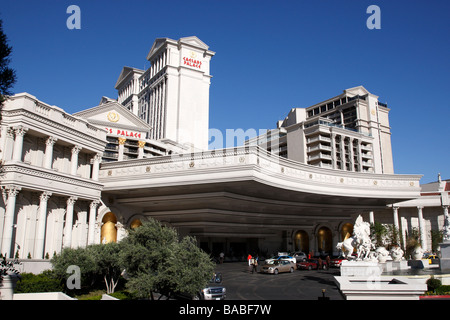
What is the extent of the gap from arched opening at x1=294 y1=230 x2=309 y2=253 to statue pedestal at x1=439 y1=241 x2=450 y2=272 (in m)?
33.9

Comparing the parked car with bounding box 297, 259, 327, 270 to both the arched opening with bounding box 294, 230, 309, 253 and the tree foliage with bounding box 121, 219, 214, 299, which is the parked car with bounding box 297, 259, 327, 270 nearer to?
the arched opening with bounding box 294, 230, 309, 253

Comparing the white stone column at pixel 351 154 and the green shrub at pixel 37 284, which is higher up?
the white stone column at pixel 351 154

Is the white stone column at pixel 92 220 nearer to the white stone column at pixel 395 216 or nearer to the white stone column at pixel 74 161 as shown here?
the white stone column at pixel 74 161

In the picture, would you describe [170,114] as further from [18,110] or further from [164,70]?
[18,110]

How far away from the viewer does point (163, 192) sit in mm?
38406

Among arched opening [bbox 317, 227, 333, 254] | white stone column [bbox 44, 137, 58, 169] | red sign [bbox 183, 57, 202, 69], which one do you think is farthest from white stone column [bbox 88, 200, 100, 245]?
red sign [bbox 183, 57, 202, 69]

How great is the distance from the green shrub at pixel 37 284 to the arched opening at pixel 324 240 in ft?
153

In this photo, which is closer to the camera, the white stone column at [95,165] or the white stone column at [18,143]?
the white stone column at [18,143]

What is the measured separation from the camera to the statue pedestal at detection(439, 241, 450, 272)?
25.1 metres

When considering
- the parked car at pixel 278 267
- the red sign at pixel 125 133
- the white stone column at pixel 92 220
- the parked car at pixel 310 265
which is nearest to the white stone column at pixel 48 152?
the white stone column at pixel 92 220

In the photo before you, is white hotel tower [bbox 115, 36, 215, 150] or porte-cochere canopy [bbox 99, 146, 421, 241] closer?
porte-cochere canopy [bbox 99, 146, 421, 241]

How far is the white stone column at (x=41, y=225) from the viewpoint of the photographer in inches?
1075

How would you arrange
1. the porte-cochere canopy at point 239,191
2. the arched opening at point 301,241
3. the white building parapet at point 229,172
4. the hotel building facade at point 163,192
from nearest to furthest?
the hotel building facade at point 163,192 < the white building parapet at point 229,172 < the porte-cochere canopy at point 239,191 < the arched opening at point 301,241

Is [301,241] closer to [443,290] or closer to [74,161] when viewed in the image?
[74,161]
